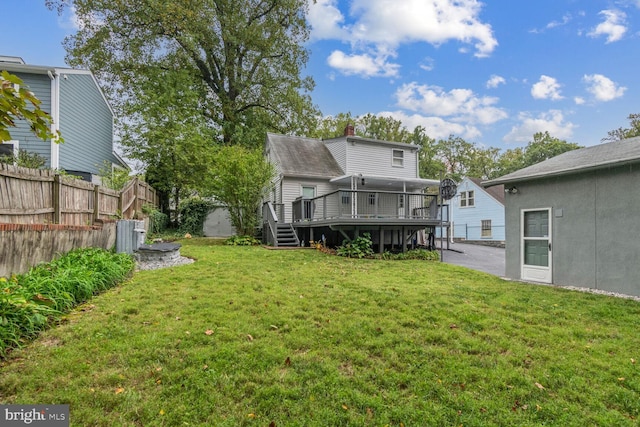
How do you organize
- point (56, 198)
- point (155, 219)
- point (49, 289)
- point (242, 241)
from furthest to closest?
point (155, 219)
point (242, 241)
point (56, 198)
point (49, 289)

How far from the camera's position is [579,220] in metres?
6.84

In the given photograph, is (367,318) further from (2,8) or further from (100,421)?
(2,8)

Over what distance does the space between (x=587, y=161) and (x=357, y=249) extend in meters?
6.46

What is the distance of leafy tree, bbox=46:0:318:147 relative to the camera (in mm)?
18094

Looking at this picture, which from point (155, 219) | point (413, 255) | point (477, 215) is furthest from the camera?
point (477, 215)

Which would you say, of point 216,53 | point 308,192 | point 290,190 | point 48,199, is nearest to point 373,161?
point 308,192

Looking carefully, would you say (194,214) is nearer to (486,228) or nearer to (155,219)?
(155,219)

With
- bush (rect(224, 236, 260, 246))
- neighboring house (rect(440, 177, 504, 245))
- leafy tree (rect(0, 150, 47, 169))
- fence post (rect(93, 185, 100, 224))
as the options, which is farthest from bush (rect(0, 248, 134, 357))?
neighboring house (rect(440, 177, 504, 245))

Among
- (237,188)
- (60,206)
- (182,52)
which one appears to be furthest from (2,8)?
(182,52)

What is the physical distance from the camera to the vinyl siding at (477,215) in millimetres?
22094

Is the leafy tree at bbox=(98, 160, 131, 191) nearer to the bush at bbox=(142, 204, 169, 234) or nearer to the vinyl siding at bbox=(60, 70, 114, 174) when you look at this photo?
the vinyl siding at bbox=(60, 70, 114, 174)

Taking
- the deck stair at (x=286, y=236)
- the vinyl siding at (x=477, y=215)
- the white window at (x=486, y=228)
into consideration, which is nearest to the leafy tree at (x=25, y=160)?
the deck stair at (x=286, y=236)

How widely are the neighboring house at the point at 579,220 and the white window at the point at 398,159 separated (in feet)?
29.4

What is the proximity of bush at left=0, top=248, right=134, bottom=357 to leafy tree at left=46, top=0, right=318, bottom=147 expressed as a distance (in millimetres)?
15641
